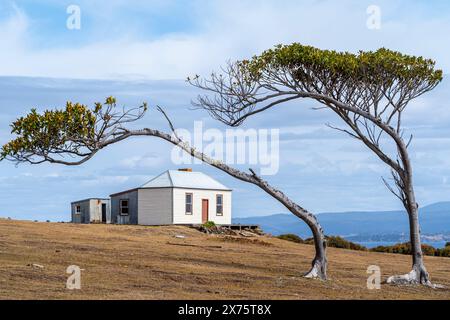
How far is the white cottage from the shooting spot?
4906 cm

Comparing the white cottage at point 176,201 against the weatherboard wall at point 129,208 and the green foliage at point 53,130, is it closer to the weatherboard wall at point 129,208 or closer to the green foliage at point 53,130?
the weatherboard wall at point 129,208

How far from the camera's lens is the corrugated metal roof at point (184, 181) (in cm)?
4956

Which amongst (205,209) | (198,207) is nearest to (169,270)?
(198,207)

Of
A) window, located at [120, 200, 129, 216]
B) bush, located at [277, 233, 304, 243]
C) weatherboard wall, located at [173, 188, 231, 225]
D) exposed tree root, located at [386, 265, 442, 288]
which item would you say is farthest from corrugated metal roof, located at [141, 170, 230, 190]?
exposed tree root, located at [386, 265, 442, 288]

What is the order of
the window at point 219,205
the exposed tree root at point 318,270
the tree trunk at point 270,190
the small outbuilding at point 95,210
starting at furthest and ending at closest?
the small outbuilding at point 95,210 → the window at point 219,205 → the exposed tree root at point 318,270 → the tree trunk at point 270,190

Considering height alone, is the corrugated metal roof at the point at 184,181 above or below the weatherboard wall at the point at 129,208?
above

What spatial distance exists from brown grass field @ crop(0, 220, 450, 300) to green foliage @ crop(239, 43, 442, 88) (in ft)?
21.2

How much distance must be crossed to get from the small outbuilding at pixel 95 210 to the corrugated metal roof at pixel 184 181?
17.7ft

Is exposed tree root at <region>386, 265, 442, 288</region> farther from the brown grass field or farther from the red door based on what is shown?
the red door

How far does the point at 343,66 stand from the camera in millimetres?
23234

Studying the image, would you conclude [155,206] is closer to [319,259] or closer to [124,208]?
[124,208]

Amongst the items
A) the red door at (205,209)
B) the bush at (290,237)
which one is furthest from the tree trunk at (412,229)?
the bush at (290,237)

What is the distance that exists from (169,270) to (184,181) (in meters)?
27.6

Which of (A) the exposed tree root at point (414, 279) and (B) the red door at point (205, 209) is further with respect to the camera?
(B) the red door at point (205, 209)
